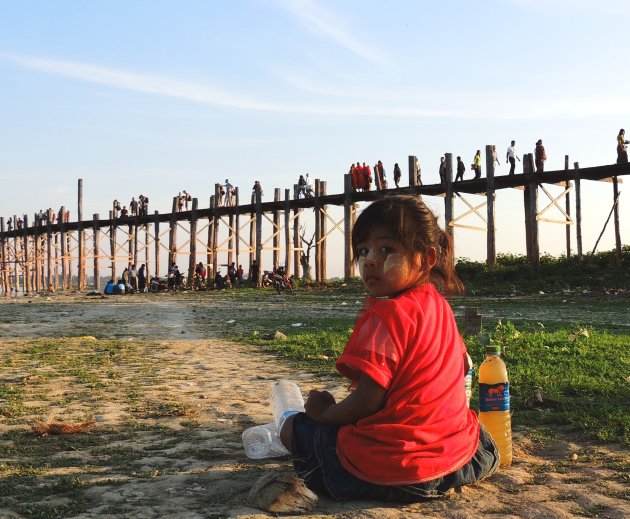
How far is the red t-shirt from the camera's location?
2.79 metres

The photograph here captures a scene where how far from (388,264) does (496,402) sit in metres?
1.22

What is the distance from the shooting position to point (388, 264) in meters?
2.99

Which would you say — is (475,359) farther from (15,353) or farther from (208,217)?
(208,217)

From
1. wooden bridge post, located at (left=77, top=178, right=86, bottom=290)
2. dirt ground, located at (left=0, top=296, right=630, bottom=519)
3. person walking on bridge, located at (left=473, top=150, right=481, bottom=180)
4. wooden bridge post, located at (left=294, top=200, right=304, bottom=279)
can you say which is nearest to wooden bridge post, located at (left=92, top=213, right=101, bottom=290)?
wooden bridge post, located at (left=77, top=178, right=86, bottom=290)

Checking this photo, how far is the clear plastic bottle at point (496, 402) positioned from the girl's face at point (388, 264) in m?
0.88

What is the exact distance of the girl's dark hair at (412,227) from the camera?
2984mm

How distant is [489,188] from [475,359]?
17.3 m

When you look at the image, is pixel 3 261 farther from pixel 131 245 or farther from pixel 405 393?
pixel 405 393

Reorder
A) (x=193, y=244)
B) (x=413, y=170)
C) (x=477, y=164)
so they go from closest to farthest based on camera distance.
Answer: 1. (x=477, y=164)
2. (x=413, y=170)
3. (x=193, y=244)

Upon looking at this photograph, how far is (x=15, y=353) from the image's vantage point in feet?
28.5

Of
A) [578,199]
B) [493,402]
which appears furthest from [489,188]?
[493,402]

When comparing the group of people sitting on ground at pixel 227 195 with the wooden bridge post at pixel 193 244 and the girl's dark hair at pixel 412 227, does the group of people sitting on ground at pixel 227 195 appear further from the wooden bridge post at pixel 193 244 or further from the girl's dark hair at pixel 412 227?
the girl's dark hair at pixel 412 227

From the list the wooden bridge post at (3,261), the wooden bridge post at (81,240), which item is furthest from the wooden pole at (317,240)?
the wooden bridge post at (3,261)

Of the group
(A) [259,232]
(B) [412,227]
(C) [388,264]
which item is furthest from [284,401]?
(A) [259,232]
